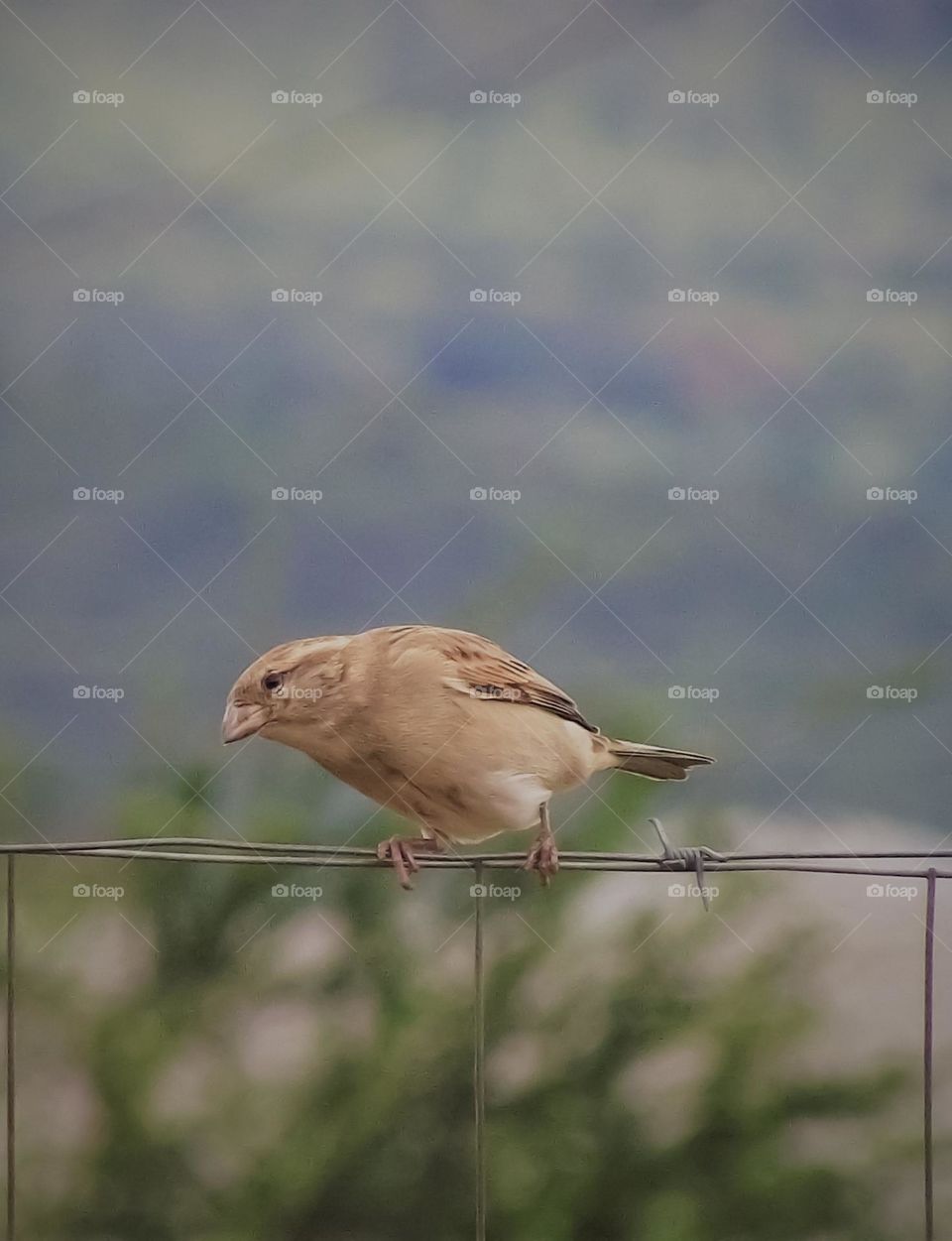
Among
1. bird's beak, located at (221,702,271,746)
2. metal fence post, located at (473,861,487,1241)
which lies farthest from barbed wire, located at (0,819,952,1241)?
bird's beak, located at (221,702,271,746)

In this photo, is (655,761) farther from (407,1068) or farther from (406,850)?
(407,1068)

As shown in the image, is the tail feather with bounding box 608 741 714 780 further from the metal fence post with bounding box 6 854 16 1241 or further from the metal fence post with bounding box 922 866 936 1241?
the metal fence post with bounding box 6 854 16 1241

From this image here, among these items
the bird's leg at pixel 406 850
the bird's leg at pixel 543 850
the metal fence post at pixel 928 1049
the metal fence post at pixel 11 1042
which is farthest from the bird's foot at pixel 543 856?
the metal fence post at pixel 11 1042

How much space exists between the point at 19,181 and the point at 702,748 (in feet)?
4.19

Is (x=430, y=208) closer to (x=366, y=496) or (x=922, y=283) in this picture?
(x=366, y=496)

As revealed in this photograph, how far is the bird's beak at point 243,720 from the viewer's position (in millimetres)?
1791

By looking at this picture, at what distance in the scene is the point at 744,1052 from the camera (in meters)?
1.85

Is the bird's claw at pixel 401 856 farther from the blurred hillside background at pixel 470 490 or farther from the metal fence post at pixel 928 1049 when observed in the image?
the metal fence post at pixel 928 1049

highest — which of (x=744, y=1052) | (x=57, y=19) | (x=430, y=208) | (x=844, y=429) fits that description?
(x=57, y=19)

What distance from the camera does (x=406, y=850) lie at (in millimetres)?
1816

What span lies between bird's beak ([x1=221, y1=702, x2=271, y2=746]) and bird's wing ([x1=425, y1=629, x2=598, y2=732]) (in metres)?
0.25

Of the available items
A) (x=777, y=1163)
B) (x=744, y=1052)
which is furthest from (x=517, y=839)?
(x=777, y=1163)

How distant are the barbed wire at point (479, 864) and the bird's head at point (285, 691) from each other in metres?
0.17

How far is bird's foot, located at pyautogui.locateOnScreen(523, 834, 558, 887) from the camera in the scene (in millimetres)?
1809
